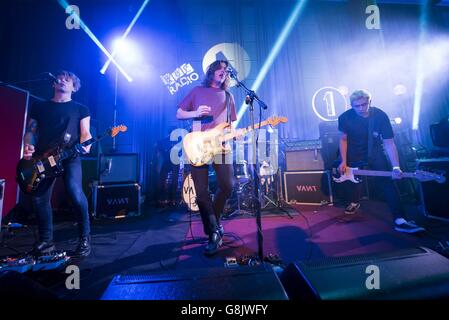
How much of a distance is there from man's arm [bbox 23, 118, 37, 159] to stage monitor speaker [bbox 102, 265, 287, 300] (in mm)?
2329

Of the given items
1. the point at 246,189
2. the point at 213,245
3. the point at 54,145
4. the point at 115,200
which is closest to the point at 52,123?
the point at 54,145

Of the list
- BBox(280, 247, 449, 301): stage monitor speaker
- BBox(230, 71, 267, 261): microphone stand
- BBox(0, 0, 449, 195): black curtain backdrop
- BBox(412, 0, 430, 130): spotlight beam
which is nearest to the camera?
BBox(280, 247, 449, 301): stage monitor speaker

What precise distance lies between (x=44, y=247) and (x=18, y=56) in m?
6.34

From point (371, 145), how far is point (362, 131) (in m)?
0.25

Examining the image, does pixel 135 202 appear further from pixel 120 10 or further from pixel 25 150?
pixel 120 10

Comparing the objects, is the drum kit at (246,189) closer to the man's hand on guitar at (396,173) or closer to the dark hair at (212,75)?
the dark hair at (212,75)

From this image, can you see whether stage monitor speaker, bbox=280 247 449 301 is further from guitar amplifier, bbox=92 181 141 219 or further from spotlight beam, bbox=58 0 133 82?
spotlight beam, bbox=58 0 133 82

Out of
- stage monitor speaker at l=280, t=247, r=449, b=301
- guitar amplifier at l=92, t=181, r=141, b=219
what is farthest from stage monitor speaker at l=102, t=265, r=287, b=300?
guitar amplifier at l=92, t=181, r=141, b=219

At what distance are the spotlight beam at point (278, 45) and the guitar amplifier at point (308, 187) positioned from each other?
7.74 ft

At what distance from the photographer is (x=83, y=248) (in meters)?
2.49

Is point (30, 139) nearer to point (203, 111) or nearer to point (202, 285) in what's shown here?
point (203, 111)

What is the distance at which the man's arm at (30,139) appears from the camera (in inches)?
94.8

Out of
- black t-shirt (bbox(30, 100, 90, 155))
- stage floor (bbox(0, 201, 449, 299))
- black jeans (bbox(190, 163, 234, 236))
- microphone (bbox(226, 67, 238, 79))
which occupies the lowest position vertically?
stage floor (bbox(0, 201, 449, 299))

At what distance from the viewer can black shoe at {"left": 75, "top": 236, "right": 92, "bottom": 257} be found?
8.06 feet
